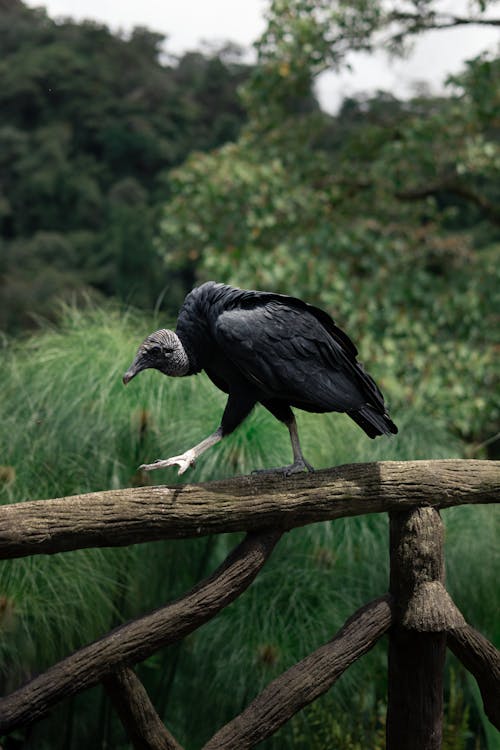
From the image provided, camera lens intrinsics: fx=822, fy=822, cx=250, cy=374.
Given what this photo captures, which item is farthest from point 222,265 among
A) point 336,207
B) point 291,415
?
point 291,415

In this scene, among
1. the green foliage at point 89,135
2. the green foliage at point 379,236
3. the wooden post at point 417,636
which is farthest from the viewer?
the green foliage at point 89,135

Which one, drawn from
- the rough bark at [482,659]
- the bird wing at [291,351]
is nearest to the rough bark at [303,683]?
the rough bark at [482,659]

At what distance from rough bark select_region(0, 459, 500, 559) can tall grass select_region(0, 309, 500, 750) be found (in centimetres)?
77

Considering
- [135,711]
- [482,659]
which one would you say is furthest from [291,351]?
[482,659]

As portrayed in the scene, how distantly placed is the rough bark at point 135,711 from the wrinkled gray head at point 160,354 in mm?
558

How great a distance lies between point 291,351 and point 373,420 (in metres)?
0.25

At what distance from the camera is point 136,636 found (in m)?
1.48

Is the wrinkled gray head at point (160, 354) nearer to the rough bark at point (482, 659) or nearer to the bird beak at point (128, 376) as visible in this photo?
the bird beak at point (128, 376)

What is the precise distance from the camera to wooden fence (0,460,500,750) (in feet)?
4.58

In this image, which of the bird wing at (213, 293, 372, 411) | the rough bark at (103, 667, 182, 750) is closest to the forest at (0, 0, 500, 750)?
the rough bark at (103, 667, 182, 750)

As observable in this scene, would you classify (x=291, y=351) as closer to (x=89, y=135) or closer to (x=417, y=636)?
(x=417, y=636)

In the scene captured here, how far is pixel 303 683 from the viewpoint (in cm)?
165

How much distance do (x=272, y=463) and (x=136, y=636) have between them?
3.55 ft

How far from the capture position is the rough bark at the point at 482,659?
1.82 m
